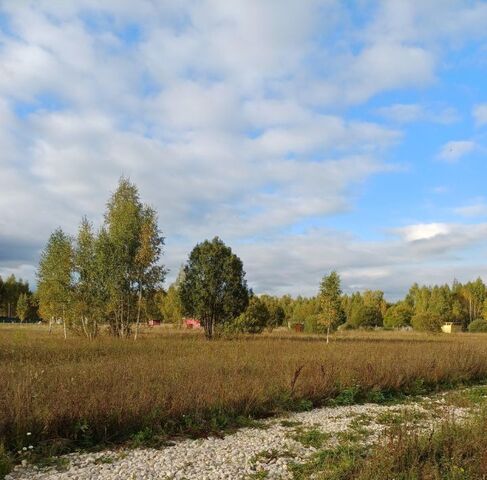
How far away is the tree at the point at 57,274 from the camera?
3053cm

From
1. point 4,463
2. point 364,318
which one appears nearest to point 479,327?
point 364,318

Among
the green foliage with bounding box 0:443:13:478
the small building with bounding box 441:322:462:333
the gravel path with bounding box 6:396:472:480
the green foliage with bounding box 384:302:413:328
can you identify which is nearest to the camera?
the green foliage with bounding box 0:443:13:478

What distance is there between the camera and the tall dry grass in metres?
7.64

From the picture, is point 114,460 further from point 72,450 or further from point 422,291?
point 422,291

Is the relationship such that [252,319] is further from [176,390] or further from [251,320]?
Answer: [176,390]

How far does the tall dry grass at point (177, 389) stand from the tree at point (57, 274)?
14.3 metres

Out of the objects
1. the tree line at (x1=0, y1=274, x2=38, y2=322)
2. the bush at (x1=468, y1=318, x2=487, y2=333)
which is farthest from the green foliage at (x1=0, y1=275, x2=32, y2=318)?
the bush at (x1=468, y1=318, x2=487, y2=333)

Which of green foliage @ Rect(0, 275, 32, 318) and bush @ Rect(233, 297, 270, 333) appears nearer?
bush @ Rect(233, 297, 270, 333)

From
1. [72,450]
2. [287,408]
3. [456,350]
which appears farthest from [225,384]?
[456,350]

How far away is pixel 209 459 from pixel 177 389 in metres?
2.77

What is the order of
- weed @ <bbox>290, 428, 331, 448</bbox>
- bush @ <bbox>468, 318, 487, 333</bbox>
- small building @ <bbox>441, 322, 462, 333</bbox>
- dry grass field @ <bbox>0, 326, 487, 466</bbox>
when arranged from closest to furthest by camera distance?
dry grass field @ <bbox>0, 326, 487, 466</bbox> < weed @ <bbox>290, 428, 331, 448</bbox> < bush @ <bbox>468, 318, 487, 333</bbox> < small building @ <bbox>441, 322, 462, 333</bbox>

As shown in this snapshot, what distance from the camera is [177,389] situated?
31.3 ft

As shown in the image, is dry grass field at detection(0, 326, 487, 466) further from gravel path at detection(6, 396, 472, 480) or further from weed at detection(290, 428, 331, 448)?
weed at detection(290, 428, 331, 448)

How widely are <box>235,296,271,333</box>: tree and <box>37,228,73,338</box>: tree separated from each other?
11344 mm
